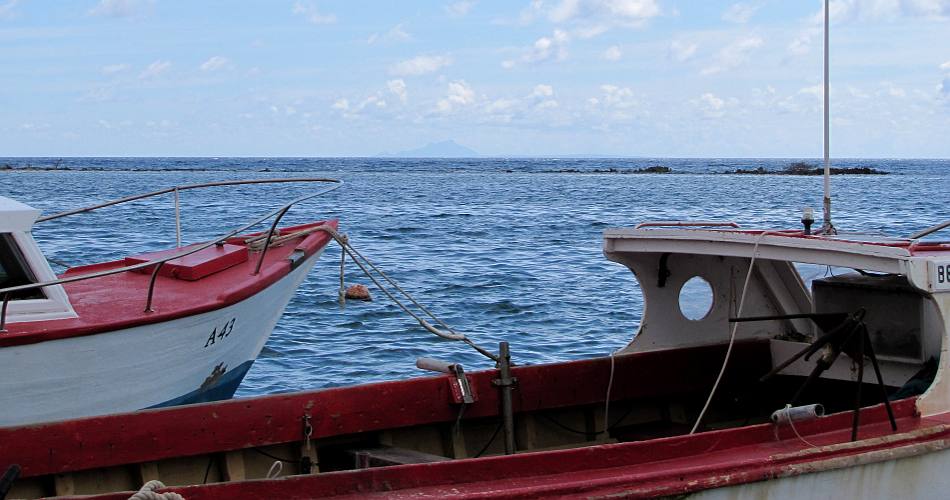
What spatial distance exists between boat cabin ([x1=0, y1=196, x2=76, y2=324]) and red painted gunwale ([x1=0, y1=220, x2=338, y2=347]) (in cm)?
13

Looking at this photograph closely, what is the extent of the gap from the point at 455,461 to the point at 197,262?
5680mm

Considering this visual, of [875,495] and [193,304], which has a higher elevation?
[193,304]

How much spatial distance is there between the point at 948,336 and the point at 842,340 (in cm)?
57

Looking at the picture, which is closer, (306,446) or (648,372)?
(306,446)

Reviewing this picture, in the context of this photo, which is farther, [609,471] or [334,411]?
[334,411]

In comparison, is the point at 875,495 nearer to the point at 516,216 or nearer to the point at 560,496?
the point at 560,496

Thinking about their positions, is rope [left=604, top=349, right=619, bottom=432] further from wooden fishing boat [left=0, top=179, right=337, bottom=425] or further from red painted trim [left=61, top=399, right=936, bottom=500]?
wooden fishing boat [left=0, top=179, right=337, bottom=425]

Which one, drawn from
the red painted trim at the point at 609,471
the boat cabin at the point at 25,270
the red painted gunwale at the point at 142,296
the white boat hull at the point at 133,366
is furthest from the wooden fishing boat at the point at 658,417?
the boat cabin at the point at 25,270

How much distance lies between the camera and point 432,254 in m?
29.5

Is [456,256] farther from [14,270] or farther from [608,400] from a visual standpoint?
[608,400]

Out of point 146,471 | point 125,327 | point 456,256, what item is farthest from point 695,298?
point 456,256

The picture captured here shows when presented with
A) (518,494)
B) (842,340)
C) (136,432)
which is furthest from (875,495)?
(136,432)

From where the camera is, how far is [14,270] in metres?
8.34

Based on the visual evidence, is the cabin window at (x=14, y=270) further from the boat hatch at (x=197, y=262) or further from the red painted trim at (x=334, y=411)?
the red painted trim at (x=334, y=411)
